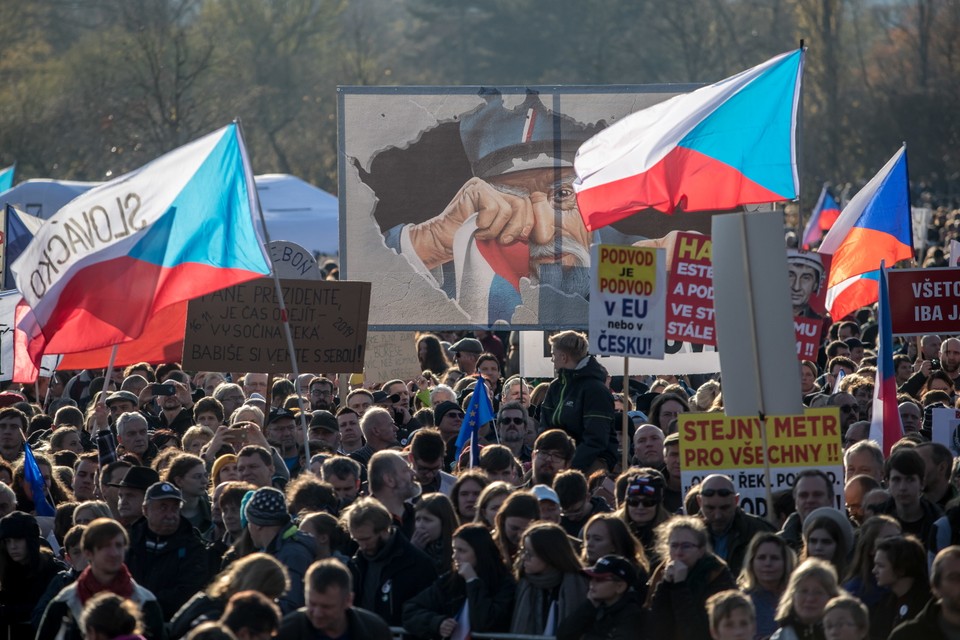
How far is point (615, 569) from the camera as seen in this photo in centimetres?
695

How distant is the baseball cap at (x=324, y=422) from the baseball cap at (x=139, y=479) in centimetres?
241

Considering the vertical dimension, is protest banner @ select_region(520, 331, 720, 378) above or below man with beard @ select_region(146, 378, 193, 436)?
above

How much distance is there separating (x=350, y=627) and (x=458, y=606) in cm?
88

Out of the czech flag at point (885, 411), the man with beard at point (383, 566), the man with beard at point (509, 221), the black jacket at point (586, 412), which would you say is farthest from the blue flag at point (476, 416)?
the man with beard at point (383, 566)

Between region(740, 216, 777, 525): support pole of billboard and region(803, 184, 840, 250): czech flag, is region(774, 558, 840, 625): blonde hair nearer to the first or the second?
region(740, 216, 777, 525): support pole of billboard

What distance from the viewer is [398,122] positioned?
46.5ft

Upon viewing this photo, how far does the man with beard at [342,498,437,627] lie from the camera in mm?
7625

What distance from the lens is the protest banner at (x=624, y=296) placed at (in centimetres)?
1036

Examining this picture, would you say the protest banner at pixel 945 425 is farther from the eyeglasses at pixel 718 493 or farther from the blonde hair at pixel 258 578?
the blonde hair at pixel 258 578

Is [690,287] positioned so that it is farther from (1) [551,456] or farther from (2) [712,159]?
(1) [551,456]

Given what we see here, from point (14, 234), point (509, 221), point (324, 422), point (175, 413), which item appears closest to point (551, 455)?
point (324, 422)

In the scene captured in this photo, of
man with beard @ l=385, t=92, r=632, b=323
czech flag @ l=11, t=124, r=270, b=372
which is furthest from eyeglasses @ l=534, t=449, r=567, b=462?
man with beard @ l=385, t=92, r=632, b=323

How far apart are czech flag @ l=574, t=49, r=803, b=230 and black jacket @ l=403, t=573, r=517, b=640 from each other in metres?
4.64

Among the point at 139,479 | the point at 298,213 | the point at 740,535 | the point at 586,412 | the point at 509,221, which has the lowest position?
the point at 740,535
